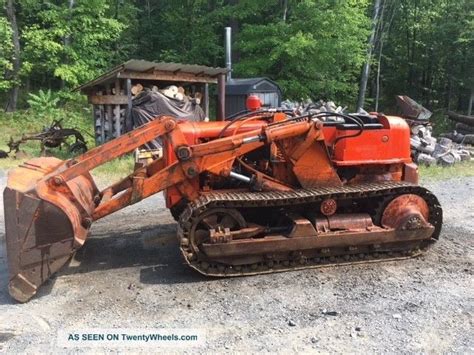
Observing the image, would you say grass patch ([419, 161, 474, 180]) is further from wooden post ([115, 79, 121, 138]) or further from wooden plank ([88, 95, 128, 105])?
wooden post ([115, 79, 121, 138])

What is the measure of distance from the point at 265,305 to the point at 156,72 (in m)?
10.8

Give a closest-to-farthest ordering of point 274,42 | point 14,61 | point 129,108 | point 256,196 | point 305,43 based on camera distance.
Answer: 1. point 256,196
2. point 129,108
3. point 305,43
4. point 274,42
5. point 14,61

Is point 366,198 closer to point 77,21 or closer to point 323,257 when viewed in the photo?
Answer: point 323,257

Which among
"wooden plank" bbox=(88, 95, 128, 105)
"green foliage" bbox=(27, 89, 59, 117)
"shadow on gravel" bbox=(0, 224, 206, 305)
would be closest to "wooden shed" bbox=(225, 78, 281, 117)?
"wooden plank" bbox=(88, 95, 128, 105)

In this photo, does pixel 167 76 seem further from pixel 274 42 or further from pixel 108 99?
pixel 274 42

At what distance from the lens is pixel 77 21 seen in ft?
72.1

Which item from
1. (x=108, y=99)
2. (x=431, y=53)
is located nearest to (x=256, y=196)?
(x=108, y=99)

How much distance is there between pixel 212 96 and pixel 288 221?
67.8 feet

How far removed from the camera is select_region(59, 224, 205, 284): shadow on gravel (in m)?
5.22

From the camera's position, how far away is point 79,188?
17.7 feet

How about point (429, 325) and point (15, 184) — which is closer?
point (429, 325)

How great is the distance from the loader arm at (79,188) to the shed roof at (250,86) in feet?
38.7

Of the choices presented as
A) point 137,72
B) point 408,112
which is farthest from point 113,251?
point 408,112

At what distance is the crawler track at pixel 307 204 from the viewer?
4992 mm
